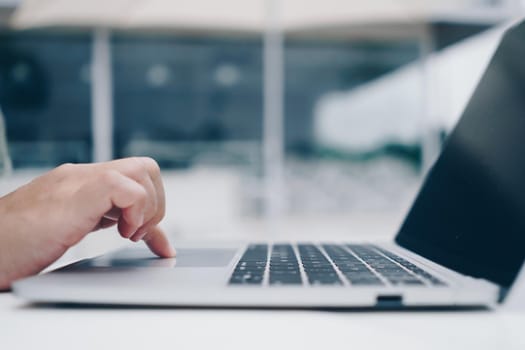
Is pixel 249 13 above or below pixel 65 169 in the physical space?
above

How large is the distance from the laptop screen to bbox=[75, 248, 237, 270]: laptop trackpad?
0.65 feet

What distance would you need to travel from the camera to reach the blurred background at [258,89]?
4.40 meters

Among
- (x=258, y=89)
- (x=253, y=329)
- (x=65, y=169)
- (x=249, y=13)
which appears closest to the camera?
(x=253, y=329)

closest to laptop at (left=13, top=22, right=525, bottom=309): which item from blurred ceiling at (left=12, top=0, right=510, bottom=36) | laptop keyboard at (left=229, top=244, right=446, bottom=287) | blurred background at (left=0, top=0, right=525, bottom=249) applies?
laptop keyboard at (left=229, top=244, right=446, bottom=287)

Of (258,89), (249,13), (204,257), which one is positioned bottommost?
(204,257)

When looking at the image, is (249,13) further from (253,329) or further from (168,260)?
(253,329)

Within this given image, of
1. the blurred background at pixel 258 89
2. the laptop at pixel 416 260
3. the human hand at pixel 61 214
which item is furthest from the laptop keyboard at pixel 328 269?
the blurred background at pixel 258 89

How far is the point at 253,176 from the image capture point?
5340 mm

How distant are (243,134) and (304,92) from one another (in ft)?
3.41

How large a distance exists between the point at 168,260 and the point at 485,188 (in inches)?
11.5

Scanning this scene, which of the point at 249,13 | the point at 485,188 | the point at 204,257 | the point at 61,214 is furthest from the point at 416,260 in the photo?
the point at 249,13

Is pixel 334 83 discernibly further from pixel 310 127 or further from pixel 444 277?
pixel 444 277

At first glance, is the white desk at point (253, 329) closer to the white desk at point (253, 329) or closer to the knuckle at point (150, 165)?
the white desk at point (253, 329)

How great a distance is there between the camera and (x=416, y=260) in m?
0.43
